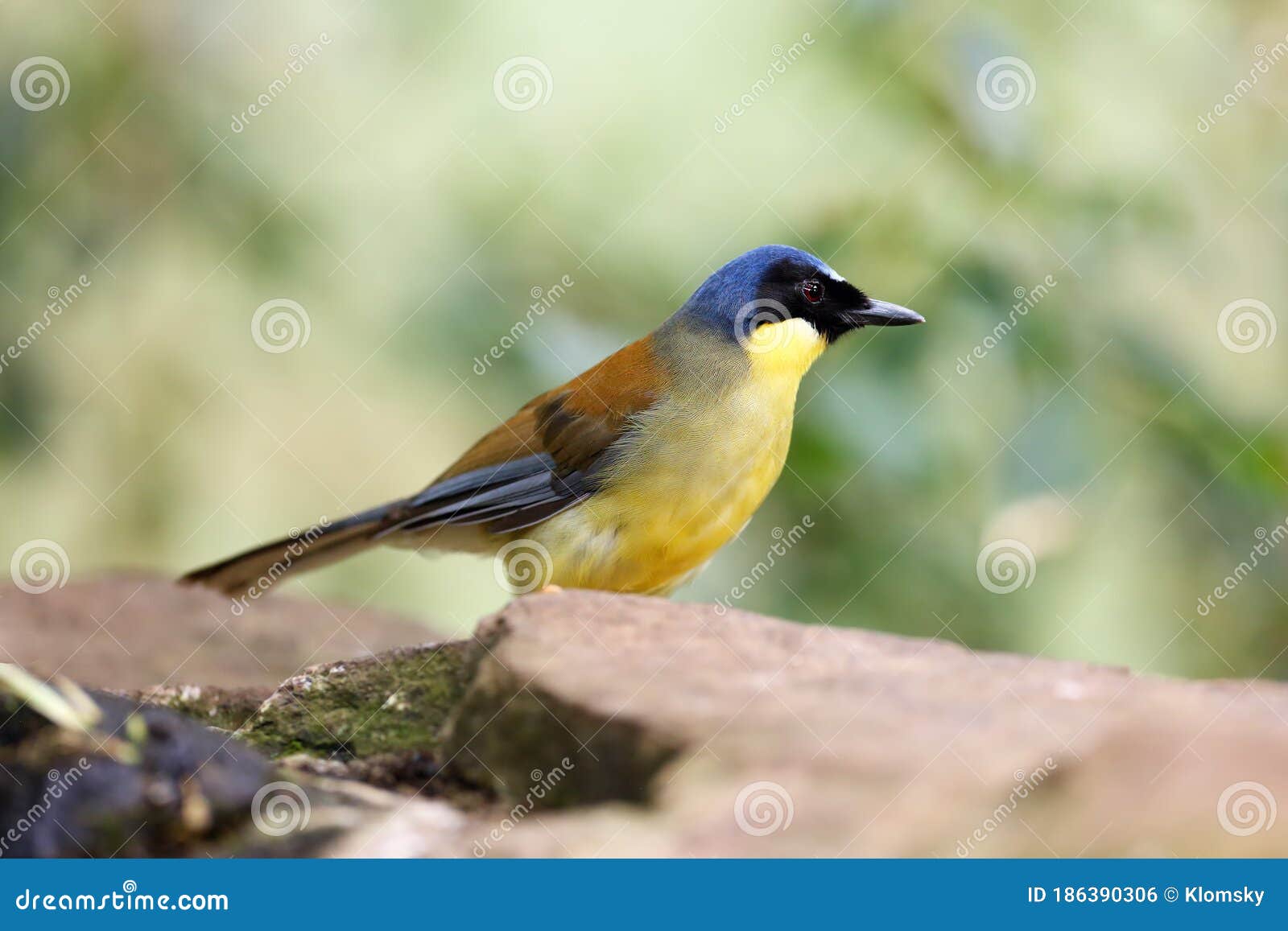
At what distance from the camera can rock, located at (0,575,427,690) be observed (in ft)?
16.4

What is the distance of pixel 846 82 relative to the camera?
18.1 ft

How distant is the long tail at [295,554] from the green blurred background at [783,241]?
680mm

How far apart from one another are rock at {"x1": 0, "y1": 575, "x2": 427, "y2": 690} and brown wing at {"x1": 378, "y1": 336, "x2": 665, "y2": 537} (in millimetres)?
672

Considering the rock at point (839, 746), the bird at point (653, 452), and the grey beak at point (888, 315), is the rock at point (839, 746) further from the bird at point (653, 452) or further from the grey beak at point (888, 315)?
the grey beak at point (888, 315)

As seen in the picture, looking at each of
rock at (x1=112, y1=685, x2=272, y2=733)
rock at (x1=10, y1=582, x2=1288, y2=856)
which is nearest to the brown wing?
rock at (x1=112, y1=685, x2=272, y2=733)

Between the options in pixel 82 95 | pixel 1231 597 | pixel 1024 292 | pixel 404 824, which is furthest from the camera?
pixel 1231 597

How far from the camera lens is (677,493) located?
4.68 metres

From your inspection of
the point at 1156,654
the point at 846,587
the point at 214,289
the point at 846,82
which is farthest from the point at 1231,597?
the point at 214,289

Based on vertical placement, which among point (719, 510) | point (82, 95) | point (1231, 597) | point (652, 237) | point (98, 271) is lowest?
point (98, 271)

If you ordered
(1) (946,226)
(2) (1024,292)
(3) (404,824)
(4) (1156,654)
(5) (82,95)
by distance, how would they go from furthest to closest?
1. (4) (1156,654)
2. (5) (82,95)
3. (1) (946,226)
4. (2) (1024,292)
5. (3) (404,824)

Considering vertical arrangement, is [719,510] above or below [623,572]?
above

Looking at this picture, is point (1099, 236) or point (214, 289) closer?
point (1099, 236)

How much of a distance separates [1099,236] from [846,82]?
117cm

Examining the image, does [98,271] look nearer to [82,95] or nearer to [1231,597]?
[82,95]
